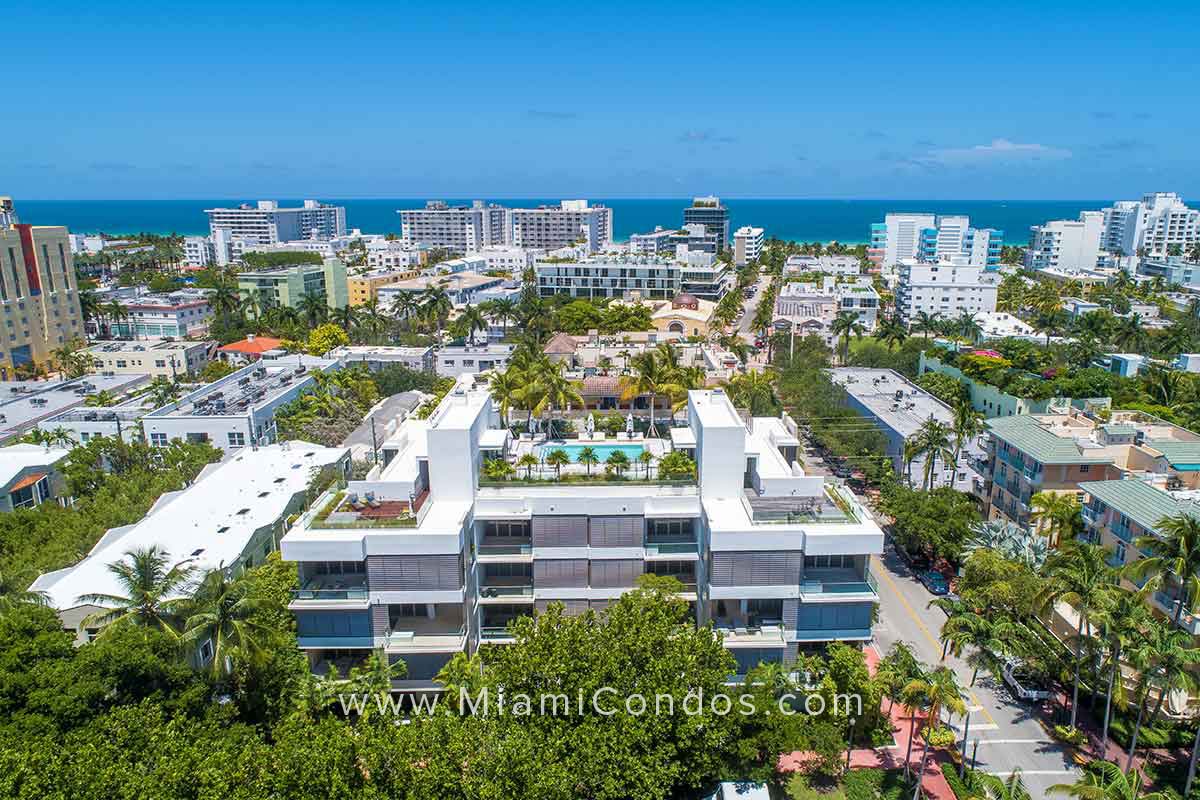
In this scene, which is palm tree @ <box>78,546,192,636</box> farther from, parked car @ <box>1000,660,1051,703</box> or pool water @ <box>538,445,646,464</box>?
parked car @ <box>1000,660,1051,703</box>

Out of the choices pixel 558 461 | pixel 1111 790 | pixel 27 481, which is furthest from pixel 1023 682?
pixel 27 481

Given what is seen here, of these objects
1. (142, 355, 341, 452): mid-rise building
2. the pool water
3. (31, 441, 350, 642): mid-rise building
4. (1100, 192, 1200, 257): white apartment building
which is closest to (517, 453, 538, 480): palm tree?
the pool water

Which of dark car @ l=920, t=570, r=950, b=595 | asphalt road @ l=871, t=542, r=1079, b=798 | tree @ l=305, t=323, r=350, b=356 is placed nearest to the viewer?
asphalt road @ l=871, t=542, r=1079, b=798

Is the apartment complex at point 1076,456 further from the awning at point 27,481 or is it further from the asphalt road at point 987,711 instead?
the awning at point 27,481

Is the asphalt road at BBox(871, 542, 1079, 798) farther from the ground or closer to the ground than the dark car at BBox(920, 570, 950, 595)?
closer to the ground

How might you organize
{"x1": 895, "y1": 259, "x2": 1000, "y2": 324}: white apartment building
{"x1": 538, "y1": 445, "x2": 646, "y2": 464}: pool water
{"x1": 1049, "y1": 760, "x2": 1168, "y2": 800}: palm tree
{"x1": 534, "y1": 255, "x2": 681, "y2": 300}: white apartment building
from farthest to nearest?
{"x1": 534, "y1": 255, "x2": 681, "y2": 300}: white apartment building → {"x1": 895, "y1": 259, "x2": 1000, "y2": 324}: white apartment building → {"x1": 538, "y1": 445, "x2": 646, "y2": 464}: pool water → {"x1": 1049, "y1": 760, "x2": 1168, "y2": 800}: palm tree

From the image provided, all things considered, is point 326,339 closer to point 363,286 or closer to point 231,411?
point 231,411

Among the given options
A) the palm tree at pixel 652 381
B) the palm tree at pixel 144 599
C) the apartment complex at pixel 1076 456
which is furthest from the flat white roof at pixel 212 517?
the apartment complex at pixel 1076 456
